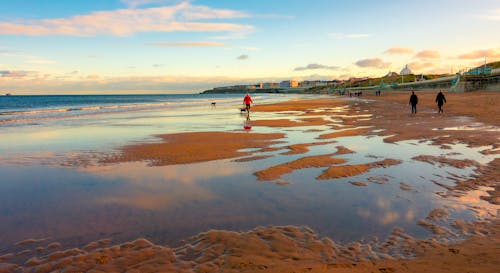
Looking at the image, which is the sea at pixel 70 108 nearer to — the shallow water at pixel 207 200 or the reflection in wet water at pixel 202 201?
the shallow water at pixel 207 200

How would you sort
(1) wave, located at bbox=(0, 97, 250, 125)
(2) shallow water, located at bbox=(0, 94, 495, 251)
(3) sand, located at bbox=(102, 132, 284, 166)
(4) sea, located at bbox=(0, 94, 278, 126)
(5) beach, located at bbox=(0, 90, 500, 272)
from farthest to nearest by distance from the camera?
1. (4) sea, located at bbox=(0, 94, 278, 126)
2. (1) wave, located at bbox=(0, 97, 250, 125)
3. (3) sand, located at bbox=(102, 132, 284, 166)
4. (2) shallow water, located at bbox=(0, 94, 495, 251)
5. (5) beach, located at bbox=(0, 90, 500, 272)

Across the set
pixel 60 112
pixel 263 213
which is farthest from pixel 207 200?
pixel 60 112

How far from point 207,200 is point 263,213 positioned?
4.13 ft

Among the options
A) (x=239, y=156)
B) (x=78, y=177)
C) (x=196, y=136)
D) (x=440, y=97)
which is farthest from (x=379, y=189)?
(x=440, y=97)

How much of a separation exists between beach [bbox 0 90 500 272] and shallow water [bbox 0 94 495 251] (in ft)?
0.10

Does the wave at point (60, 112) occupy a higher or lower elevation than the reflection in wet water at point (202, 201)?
higher

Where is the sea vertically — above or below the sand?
above

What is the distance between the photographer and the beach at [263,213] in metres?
4.23

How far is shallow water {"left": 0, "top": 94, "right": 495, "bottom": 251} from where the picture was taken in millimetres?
5227

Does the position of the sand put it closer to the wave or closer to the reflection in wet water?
the reflection in wet water

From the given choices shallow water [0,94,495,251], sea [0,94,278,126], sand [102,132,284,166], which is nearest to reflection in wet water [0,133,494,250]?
shallow water [0,94,495,251]

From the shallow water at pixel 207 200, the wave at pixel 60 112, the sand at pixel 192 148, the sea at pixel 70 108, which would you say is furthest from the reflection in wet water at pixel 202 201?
the wave at pixel 60 112

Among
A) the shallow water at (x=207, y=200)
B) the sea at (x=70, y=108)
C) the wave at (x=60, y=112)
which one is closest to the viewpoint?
the shallow water at (x=207, y=200)

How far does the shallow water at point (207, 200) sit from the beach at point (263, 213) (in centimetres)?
3
